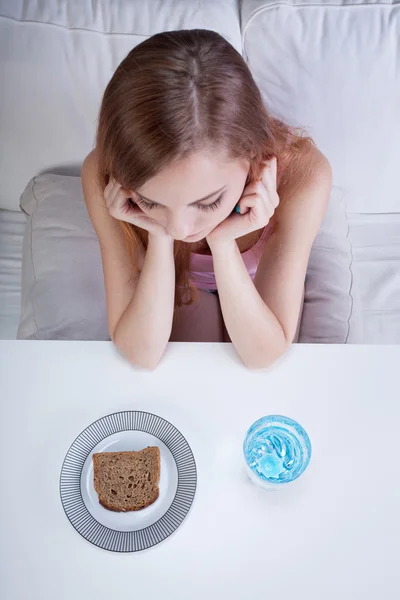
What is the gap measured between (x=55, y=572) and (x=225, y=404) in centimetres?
35

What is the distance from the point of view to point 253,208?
Answer: 0.93m

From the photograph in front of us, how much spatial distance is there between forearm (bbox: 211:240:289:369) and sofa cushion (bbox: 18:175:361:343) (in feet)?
1.14

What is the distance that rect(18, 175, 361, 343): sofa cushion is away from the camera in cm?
128

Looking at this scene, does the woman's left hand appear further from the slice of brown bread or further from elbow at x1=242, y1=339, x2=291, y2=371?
the slice of brown bread

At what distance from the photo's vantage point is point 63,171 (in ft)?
4.80

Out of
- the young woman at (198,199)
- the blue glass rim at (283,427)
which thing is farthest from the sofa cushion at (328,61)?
the blue glass rim at (283,427)

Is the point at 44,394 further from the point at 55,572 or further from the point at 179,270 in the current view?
the point at 179,270

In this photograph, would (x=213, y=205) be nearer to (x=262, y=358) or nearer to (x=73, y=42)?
(x=262, y=358)

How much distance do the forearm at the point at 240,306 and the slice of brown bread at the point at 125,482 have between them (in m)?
0.26

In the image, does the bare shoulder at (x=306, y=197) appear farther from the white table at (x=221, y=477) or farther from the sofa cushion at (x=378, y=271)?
the sofa cushion at (x=378, y=271)

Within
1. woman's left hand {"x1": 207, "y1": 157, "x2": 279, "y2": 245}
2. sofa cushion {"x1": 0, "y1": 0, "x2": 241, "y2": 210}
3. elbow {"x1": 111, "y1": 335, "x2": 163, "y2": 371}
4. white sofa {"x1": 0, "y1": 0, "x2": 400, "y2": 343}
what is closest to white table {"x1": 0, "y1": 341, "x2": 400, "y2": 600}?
elbow {"x1": 111, "y1": 335, "x2": 163, "y2": 371}

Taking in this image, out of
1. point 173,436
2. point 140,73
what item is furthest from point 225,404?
point 140,73

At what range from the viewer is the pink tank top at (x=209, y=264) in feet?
3.99

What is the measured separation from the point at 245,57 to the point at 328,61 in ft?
0.64
